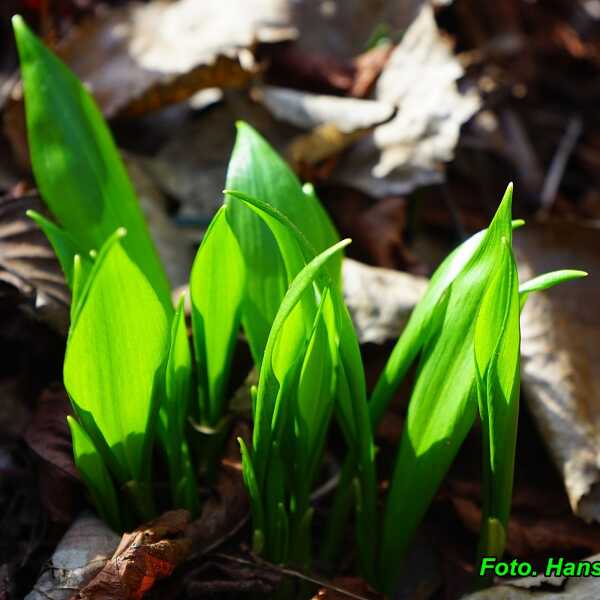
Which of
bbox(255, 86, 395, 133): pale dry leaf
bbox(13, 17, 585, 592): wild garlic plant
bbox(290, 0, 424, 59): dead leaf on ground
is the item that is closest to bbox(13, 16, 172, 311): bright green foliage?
bbox(13, 17, 585, 592): wild garlic plant

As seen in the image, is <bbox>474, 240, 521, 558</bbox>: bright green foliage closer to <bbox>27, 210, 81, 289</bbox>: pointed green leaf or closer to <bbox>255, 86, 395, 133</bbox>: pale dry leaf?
<bbox>27, 210, 81, 289</bbox>: pointed green leaf

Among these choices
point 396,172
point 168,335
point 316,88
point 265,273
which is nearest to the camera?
point 168,335

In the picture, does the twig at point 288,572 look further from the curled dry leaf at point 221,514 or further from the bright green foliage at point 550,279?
the bright green foliage at point 550,279

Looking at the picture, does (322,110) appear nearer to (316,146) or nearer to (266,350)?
(316,146)

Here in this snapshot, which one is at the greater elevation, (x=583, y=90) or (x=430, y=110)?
(x=430, y=110)

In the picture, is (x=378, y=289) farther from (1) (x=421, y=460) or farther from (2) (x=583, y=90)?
(2) (x=583, y=90)

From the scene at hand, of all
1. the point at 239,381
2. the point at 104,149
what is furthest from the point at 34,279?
the point at 239,381

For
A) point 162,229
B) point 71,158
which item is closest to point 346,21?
point 162,229
